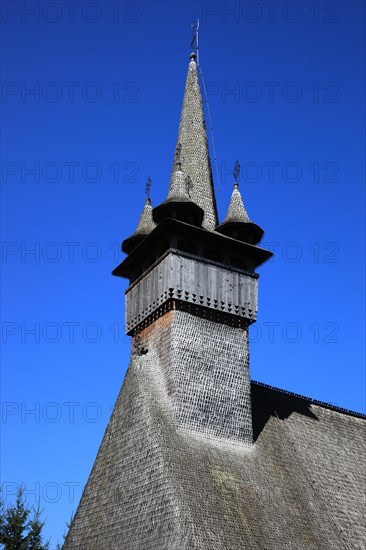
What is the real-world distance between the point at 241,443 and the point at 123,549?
6.62 meters

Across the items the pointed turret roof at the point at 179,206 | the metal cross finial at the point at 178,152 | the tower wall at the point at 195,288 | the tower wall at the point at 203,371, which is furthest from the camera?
the metal cross finial at the point at 178,152

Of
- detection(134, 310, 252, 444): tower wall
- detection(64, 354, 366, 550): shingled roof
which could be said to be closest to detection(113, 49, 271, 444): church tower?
detection(134, 310, 252, 444): tower wall

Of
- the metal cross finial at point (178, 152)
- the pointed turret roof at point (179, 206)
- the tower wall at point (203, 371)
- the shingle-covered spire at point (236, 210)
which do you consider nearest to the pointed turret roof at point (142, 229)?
the pointed turret roof at point (179, 206)

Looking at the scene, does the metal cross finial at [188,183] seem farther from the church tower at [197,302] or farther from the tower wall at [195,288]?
the tower wall at [195,288]

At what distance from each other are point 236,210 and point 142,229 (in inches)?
169

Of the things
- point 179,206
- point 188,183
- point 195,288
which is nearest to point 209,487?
point 195,288

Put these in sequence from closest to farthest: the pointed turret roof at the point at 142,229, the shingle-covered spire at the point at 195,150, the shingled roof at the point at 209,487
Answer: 1. the shingled roof at the point at 209,487
2. the pointed turret roof at the point at 142,229
3. the shingle-covered spire at the point at 195,150

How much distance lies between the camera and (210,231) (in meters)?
29.5

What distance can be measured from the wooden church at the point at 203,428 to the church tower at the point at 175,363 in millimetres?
52

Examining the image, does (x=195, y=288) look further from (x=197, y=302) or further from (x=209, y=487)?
(x=209, y=487)

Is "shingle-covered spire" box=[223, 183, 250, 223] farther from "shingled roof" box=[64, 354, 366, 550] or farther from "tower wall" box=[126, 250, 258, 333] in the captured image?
"shingled roof" box=[64, 354, 366, 550]

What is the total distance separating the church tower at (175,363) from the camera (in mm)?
23438

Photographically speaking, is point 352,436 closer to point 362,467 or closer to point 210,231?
point 362,467

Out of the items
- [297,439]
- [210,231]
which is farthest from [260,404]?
[210,231]
